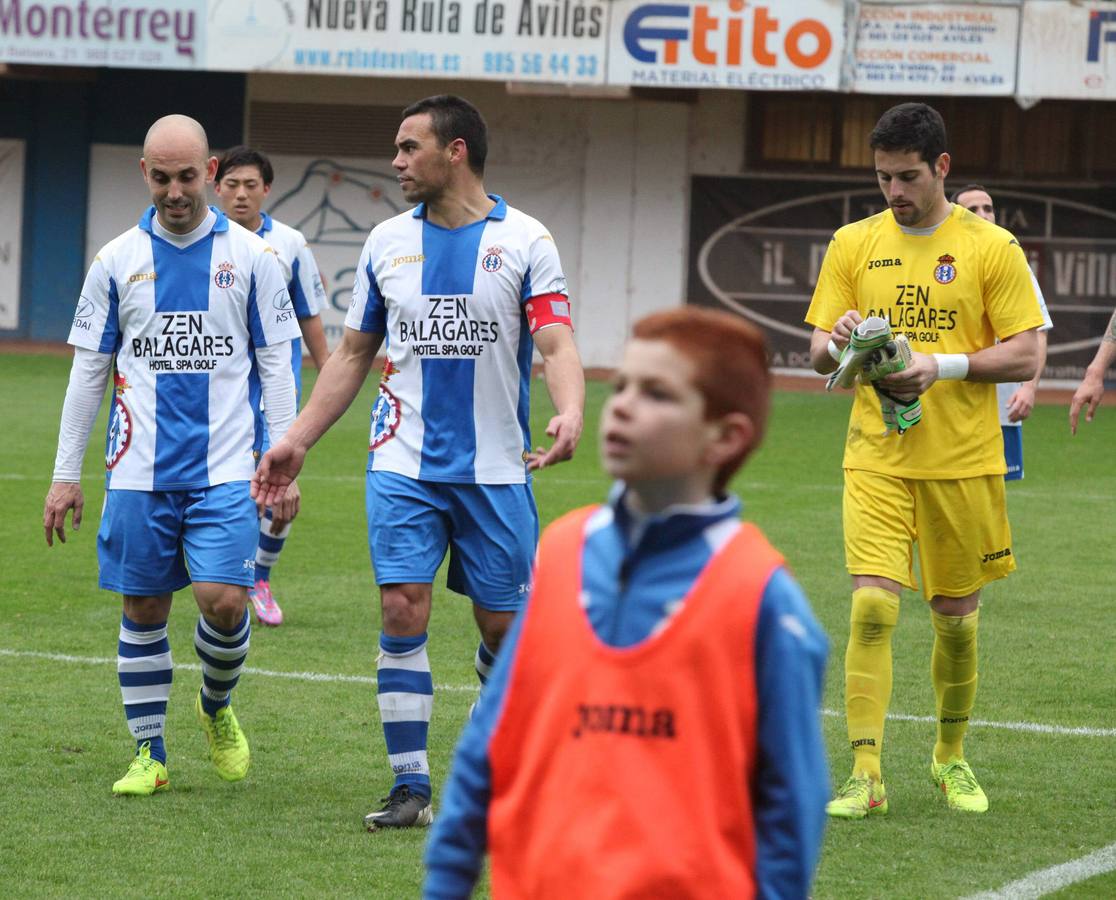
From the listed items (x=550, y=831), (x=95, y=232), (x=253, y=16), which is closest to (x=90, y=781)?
(x=550, y=831)

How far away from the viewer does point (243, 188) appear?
930cm

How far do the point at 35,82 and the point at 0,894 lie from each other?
2313 centimetres

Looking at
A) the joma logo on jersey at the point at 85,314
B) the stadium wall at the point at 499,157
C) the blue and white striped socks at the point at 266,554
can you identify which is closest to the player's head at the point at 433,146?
the joma logo on jersey at the point at 85,314

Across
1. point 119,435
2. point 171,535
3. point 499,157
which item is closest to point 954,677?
point 171,535

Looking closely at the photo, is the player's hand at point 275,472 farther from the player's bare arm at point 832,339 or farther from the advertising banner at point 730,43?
the advertising banner at point 730,43

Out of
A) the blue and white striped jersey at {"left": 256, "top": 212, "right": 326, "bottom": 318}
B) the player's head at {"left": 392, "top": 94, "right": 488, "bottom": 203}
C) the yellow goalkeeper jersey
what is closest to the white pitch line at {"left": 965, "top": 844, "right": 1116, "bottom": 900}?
the yellow goalkeeper jersey

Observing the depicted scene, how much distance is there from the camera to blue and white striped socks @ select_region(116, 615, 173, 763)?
618 cm

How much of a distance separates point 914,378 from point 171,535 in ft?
8.00

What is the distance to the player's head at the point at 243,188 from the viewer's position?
9305 mm

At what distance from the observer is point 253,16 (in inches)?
918

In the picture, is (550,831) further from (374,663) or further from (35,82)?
(35,82)

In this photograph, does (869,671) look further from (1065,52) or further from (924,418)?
(1065,52)

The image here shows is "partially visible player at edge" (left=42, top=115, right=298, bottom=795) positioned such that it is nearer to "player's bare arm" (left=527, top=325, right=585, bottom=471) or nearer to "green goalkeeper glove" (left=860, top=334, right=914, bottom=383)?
"player's bare arm" (left=527, top=325, right=585, bottom=471)

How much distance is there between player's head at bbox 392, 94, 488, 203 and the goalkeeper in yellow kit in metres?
1.25
